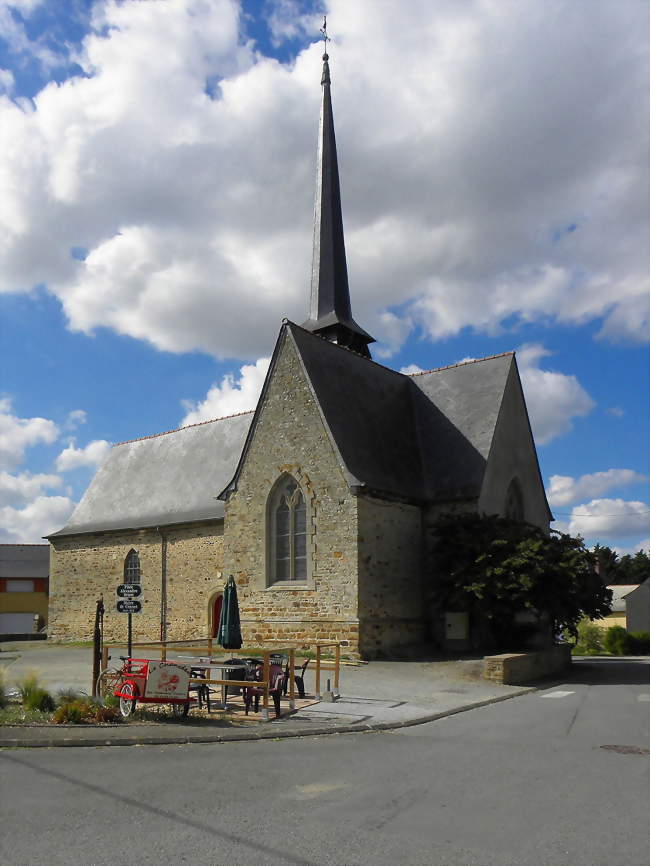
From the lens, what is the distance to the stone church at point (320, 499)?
22.0 m

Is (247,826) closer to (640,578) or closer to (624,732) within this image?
(624,732)

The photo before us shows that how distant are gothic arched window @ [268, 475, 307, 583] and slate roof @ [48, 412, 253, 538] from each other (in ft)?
14.8

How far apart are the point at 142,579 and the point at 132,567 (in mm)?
1055

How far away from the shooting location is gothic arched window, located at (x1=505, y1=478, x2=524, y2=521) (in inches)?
1057

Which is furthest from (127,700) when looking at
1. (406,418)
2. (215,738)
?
(406,418)

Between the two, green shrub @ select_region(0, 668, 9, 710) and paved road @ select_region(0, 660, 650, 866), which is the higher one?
green shrub @ select_region(0, 668, 9, 710)

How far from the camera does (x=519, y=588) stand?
2022 centimetres

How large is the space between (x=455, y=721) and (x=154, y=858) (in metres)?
7.97

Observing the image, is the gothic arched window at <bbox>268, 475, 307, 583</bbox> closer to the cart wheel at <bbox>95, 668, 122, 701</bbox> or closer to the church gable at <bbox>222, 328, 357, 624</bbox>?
the church gable at <bbox>222, 328, 357, 624</bbox>

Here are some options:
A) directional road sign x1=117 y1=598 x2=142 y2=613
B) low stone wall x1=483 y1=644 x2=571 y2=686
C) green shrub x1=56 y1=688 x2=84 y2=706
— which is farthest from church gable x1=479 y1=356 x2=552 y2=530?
green shrub x1=56 y1=688 x2=84 y2=706

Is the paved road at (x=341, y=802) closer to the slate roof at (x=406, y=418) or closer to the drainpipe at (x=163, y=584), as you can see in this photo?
the slate roof at (x=406, y=418)

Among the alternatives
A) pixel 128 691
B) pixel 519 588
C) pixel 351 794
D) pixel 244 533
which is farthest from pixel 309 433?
pixel 351 794

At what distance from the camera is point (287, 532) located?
23344 millimetres

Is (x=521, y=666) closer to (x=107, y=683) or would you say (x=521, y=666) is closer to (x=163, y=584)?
(x=107, y=683)
